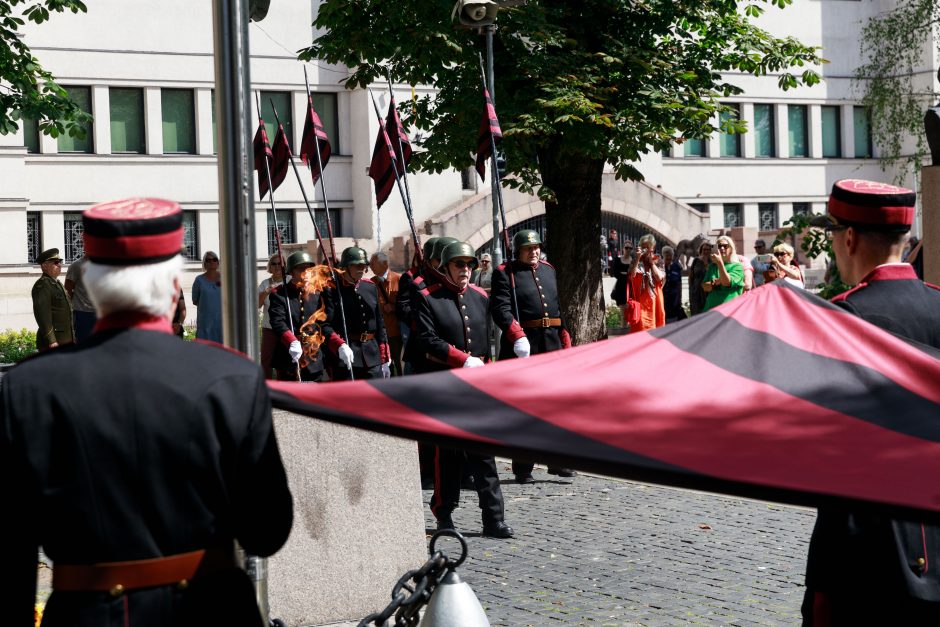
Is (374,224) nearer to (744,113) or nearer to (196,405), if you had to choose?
(744,113)

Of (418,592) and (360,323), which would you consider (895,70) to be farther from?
(418,592)

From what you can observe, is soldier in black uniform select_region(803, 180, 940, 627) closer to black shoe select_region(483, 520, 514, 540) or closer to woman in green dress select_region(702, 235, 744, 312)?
black shoe select_region(483, 520, 514, 540)

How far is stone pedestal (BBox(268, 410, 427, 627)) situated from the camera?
274 inches

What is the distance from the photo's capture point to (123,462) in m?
3.16

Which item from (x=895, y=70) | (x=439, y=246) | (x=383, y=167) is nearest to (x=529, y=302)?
(x=439, y=246)

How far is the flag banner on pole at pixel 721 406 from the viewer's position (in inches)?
128

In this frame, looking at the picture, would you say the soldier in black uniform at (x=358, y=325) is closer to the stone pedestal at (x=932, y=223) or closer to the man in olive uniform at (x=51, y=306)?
the man in olive uniform at (x=51, y=306)

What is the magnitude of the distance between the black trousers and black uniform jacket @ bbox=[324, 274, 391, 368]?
3758 mm

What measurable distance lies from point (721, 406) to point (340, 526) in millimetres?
3661

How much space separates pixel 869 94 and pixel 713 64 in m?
28.3

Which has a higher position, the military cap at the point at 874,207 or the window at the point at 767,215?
the window at the point at 767,215

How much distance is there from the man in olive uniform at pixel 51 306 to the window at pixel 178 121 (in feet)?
76.3

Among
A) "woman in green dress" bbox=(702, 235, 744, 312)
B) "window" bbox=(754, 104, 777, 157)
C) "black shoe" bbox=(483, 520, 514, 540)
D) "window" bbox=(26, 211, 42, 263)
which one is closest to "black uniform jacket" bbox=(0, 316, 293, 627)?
"black shoe" bbox=(483, 520, 514, 540)

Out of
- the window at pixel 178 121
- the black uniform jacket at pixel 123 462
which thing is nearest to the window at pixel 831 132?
the window at pixel 178 121
